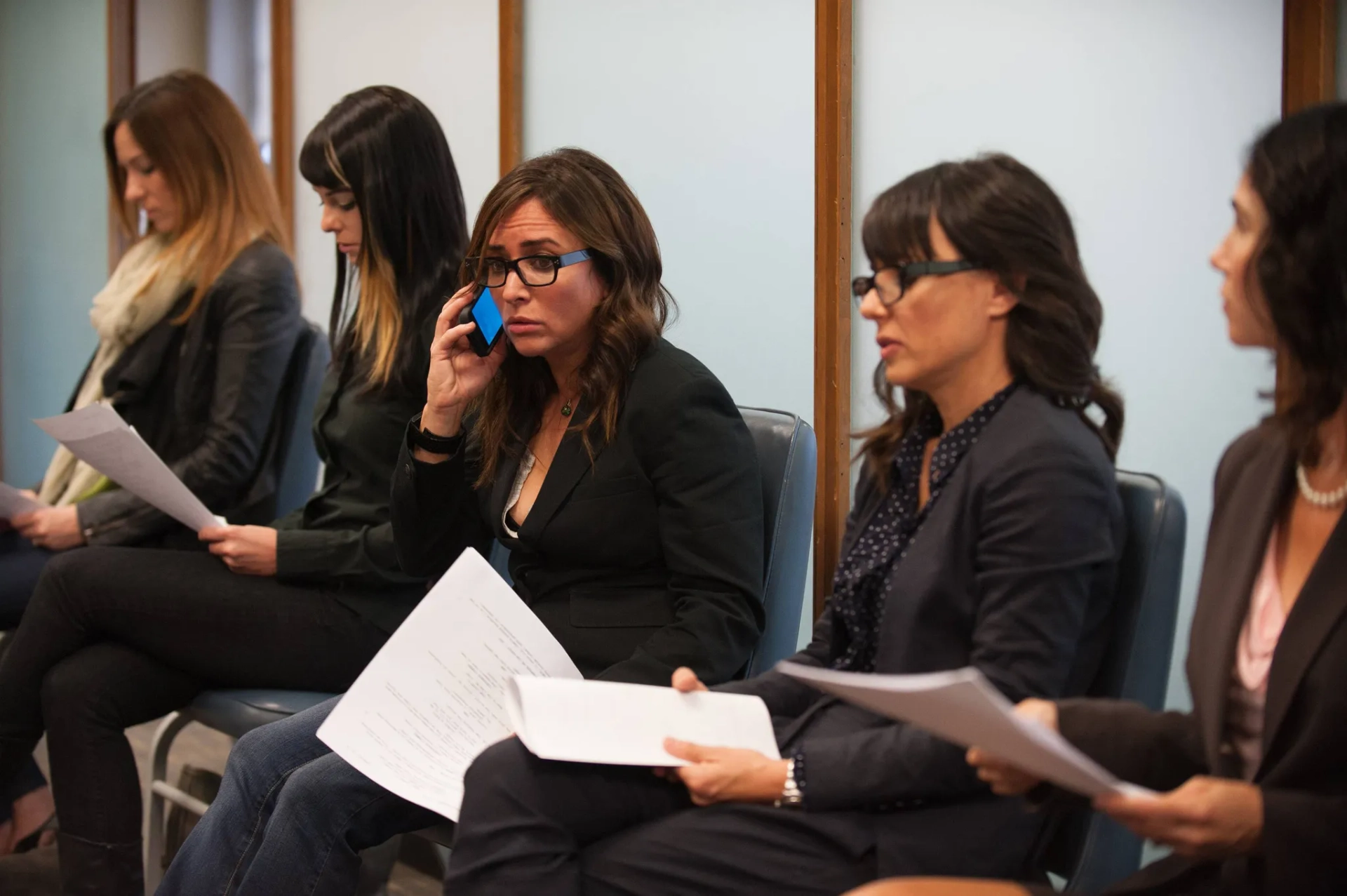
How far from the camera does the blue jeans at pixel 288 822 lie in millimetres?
1822

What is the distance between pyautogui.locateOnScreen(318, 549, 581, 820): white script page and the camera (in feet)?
5.72

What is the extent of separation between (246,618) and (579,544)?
744 millimetres

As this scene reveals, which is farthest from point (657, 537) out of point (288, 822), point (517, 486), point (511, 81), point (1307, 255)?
point (511, 81)

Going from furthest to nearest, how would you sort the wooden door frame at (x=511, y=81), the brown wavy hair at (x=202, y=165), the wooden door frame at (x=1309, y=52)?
the wooden door frame at (x=511, y=81) < the brown wavy hair at (x=202, y=165) < the wooden door frame at (x=1309, y=52)

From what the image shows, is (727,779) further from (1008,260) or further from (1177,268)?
(1177,268)

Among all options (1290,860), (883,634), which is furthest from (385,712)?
(1290,860)

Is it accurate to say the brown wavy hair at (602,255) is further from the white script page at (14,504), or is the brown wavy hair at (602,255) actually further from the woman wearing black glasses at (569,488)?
the white script page at (14,504)

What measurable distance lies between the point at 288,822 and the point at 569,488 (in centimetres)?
61

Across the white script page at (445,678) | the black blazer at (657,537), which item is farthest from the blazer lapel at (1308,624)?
the white script page at (445,678)

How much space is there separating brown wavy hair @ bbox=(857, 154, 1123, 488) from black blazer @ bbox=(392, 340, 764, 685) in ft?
1.49

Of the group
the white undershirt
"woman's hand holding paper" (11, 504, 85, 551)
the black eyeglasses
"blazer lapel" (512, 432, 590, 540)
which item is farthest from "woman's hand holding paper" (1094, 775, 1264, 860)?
"woman's hand holding paper" (11, 504, 85, 551)

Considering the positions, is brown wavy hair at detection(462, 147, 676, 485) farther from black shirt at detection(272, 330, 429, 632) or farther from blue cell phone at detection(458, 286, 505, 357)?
black shirt at detection(272, 330, 429, 632)

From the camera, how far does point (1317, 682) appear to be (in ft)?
3.73

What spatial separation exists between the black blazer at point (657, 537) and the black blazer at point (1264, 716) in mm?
618
